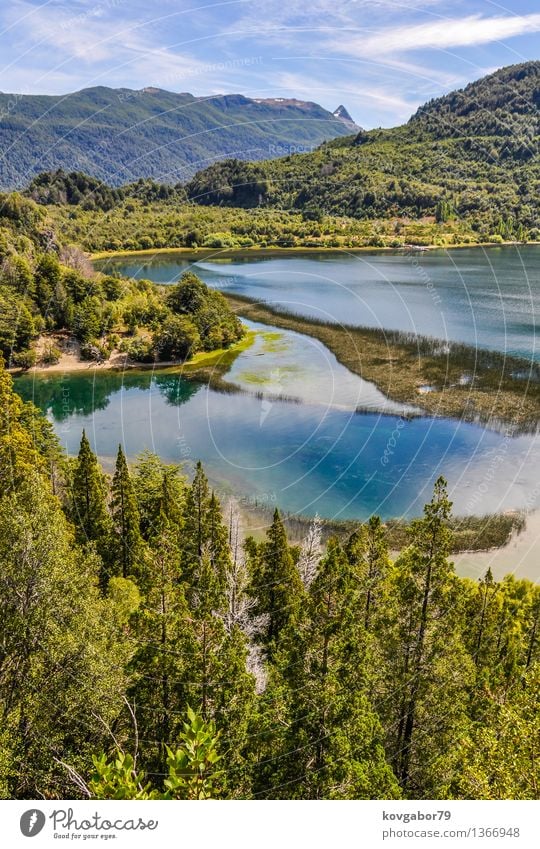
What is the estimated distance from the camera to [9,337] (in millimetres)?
73375

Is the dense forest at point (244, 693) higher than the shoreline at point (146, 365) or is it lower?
lower

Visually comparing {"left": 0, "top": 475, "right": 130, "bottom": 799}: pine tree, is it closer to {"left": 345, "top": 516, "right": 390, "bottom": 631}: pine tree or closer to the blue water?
{"left": 345, "top": 516, "right": 390, "bottom": 631}: pine tree

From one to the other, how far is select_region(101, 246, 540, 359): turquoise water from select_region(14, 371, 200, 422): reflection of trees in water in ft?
76.9

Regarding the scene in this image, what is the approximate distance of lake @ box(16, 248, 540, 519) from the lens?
144 feet

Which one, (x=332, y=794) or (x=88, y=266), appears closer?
(x=332, y=794)

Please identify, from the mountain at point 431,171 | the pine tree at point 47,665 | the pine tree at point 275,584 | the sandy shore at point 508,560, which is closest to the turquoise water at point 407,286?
the mountain at point 431,171

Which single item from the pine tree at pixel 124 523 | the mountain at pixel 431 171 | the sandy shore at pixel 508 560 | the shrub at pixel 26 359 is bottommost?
the sandy shore at pixel 508 560

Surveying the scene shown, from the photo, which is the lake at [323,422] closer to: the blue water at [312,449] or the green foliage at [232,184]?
the blue water at [312,449]

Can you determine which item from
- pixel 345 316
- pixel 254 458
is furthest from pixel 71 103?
pixel 254 458

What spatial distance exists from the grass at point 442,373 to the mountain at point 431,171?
17201 mm

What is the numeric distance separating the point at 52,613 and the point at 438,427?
4160cm

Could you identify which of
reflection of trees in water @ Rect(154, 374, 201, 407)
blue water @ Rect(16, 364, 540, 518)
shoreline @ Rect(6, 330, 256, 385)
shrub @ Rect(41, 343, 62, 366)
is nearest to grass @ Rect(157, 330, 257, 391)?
shoreline @ Rect(6, 330, 256, 385)

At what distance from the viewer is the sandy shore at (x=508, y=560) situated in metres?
34.9

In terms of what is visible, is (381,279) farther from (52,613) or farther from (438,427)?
(52,613)
